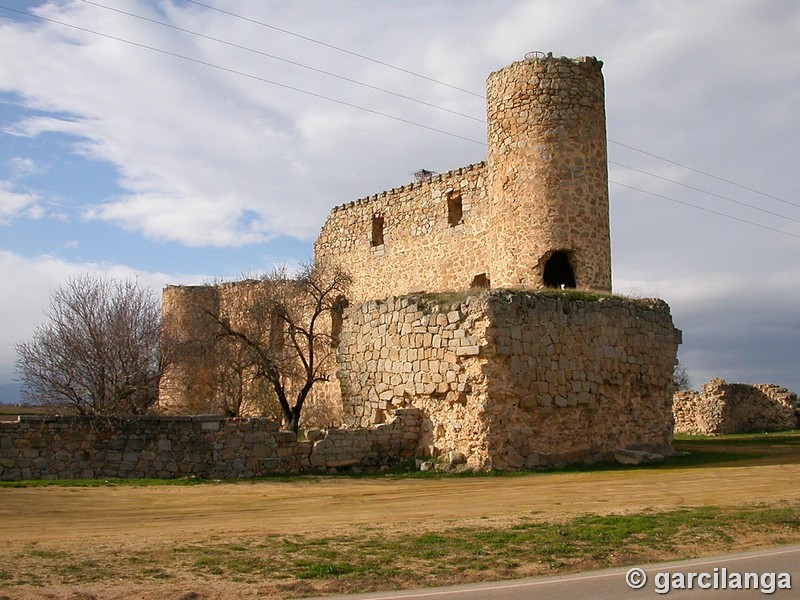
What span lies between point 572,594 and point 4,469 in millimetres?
10340

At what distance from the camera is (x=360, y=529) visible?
9438 mm

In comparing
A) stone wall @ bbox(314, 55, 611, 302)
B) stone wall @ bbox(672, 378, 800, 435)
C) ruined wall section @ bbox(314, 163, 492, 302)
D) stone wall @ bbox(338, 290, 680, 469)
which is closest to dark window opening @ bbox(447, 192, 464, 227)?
ruined wall section @ bbox(314, 163, 492, 302)

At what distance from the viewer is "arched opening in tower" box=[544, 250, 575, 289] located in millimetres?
20312

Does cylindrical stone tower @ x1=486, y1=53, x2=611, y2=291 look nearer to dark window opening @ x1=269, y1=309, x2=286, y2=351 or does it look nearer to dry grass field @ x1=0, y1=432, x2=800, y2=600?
dry grass field @ x1=0, y1=432, x2=800, y2=600

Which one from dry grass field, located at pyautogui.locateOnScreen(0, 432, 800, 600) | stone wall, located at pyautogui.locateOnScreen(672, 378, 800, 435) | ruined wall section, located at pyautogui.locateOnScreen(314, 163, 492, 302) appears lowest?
dry grass field, located at pyautogui.locateOnScreen(0, 432, 800, 600)

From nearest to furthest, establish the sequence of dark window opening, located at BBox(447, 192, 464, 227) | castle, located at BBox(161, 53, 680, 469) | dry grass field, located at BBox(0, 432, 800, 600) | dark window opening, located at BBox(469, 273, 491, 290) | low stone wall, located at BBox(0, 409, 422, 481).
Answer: dry grass field, located at BBox(0, 432, 800, 600), low stone wall, located at BBox(0, 409, 422, 481), castle, located at BBox(161, 53, 680, 469), dark window opening, located at BBox(469, 273, 491, 290), dark window opening, located at BBox(447, 192, 464, 227)

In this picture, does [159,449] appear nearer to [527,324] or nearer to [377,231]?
[527,324]

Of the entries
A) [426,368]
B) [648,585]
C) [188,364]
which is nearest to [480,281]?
[426,368]

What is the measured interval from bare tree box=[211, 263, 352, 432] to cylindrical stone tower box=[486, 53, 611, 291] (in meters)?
7.29

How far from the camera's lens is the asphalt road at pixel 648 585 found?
6.42m

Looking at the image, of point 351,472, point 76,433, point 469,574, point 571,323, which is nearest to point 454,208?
point 571,323

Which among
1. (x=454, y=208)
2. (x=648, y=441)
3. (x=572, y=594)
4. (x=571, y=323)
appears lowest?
(x=572, y=594)

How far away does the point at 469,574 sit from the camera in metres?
7.24

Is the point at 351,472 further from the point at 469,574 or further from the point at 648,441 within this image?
the point at 469,574
